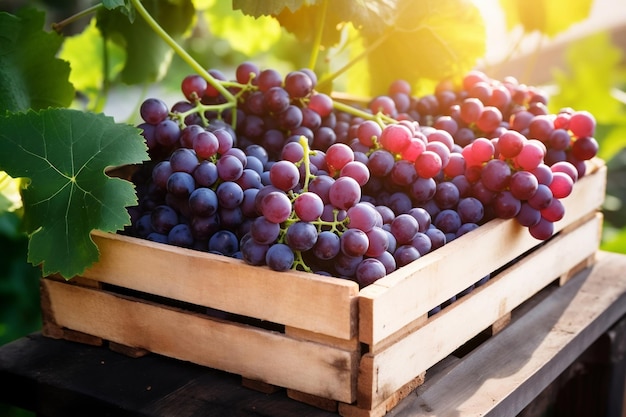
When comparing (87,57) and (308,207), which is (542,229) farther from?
(87,57)

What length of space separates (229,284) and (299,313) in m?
0.11

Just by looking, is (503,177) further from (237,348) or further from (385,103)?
(237,348)

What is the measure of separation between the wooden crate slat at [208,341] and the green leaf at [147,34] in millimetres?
600

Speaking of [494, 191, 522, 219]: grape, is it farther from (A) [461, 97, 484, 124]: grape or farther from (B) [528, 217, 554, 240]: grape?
(A) [461, 97, 484, 124]: grape

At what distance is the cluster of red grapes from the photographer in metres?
0.99

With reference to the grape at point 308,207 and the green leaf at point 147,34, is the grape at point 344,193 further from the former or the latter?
the green leaf at point 147,34

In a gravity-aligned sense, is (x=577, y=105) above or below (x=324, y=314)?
above

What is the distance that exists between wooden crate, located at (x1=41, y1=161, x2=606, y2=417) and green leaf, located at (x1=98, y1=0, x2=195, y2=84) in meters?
0.59

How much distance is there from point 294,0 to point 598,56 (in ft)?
5.99

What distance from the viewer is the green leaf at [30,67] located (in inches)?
48.8

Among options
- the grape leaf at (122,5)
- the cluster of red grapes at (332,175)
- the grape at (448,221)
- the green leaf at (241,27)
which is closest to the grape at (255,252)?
the cluster of red grapes at (332,175)

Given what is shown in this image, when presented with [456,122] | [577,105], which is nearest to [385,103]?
[456,122]

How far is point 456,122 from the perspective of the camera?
1432 mm

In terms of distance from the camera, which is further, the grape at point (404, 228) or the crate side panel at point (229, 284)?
the grape at point (404, 228)
